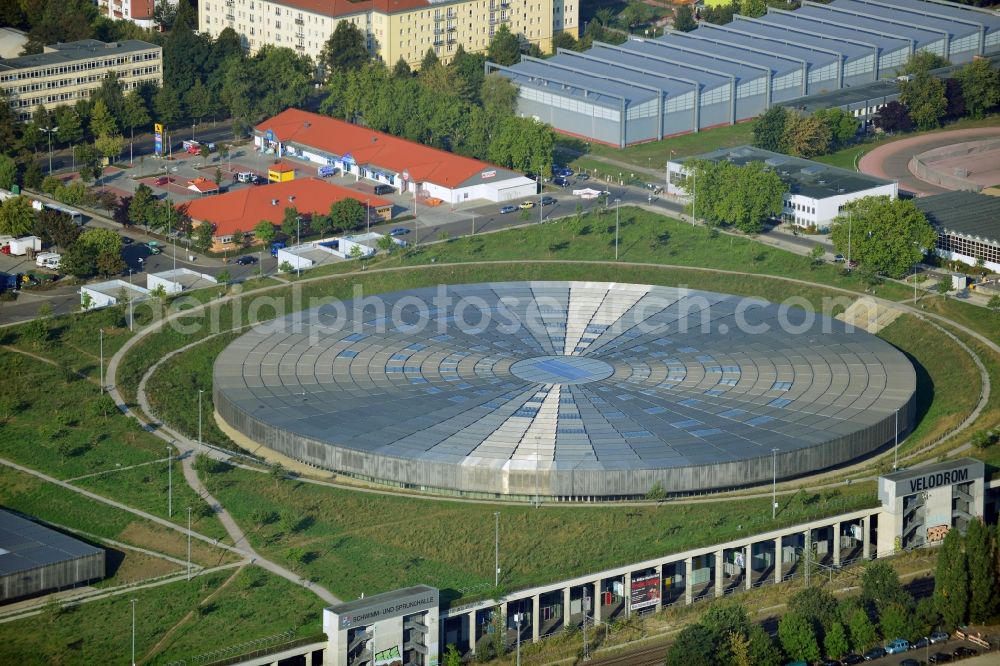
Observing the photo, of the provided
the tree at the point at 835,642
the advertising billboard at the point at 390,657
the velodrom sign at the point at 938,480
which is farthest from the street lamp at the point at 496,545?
the velodrom sign at the point at 938,480

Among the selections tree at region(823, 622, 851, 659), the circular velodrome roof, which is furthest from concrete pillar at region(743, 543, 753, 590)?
tree at region(823, 622, 851, 659)

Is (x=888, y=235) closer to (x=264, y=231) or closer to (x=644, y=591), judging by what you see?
(x=264, y=231)

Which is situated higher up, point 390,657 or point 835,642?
point 835,642

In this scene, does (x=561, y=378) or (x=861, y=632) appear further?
(x=561, y=378)

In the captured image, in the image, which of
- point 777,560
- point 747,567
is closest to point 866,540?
point 777,560

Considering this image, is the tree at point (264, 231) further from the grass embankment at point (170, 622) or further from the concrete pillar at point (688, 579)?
the concrete pillar at point (688, 579)
